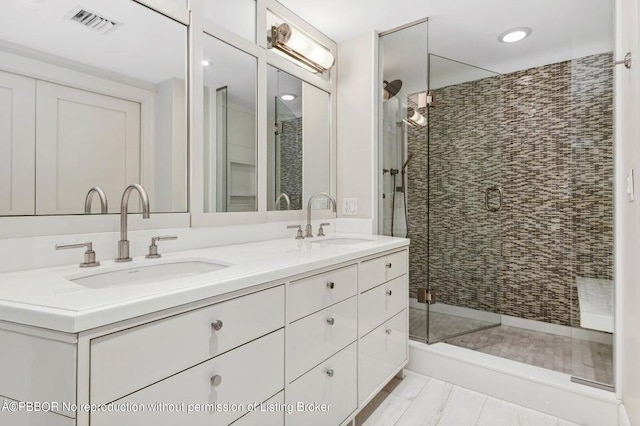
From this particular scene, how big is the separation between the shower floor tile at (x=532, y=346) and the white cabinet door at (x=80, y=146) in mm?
2002

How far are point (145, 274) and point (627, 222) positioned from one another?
6.55 ft

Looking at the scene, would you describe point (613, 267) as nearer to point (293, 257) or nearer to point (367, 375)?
point (367, 375)

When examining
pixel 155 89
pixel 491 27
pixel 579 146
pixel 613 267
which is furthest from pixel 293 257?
pixel 491 27

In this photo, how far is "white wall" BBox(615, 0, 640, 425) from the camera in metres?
1.22

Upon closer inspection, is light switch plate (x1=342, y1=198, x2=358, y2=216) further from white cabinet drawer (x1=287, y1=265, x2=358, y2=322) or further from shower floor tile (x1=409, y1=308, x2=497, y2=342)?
white cabinet drawer (x1=287, y1=265, x2=358, y2=322)

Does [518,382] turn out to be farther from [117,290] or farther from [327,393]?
[117,290]

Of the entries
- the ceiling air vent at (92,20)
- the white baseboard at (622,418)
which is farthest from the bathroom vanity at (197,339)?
the white baseboard at (622,418)

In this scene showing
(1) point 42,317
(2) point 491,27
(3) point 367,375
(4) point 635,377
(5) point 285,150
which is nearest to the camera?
(1) point 42,317

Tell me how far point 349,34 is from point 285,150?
3.28 feet

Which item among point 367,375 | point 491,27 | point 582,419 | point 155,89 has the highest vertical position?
point 491,27

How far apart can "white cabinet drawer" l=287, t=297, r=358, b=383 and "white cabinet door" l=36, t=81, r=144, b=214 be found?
2.77 ft

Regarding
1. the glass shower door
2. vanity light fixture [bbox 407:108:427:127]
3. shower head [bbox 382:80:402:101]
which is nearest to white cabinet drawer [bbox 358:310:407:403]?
the glass shower door

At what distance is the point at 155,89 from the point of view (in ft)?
4.57

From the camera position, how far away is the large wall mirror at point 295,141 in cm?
198
